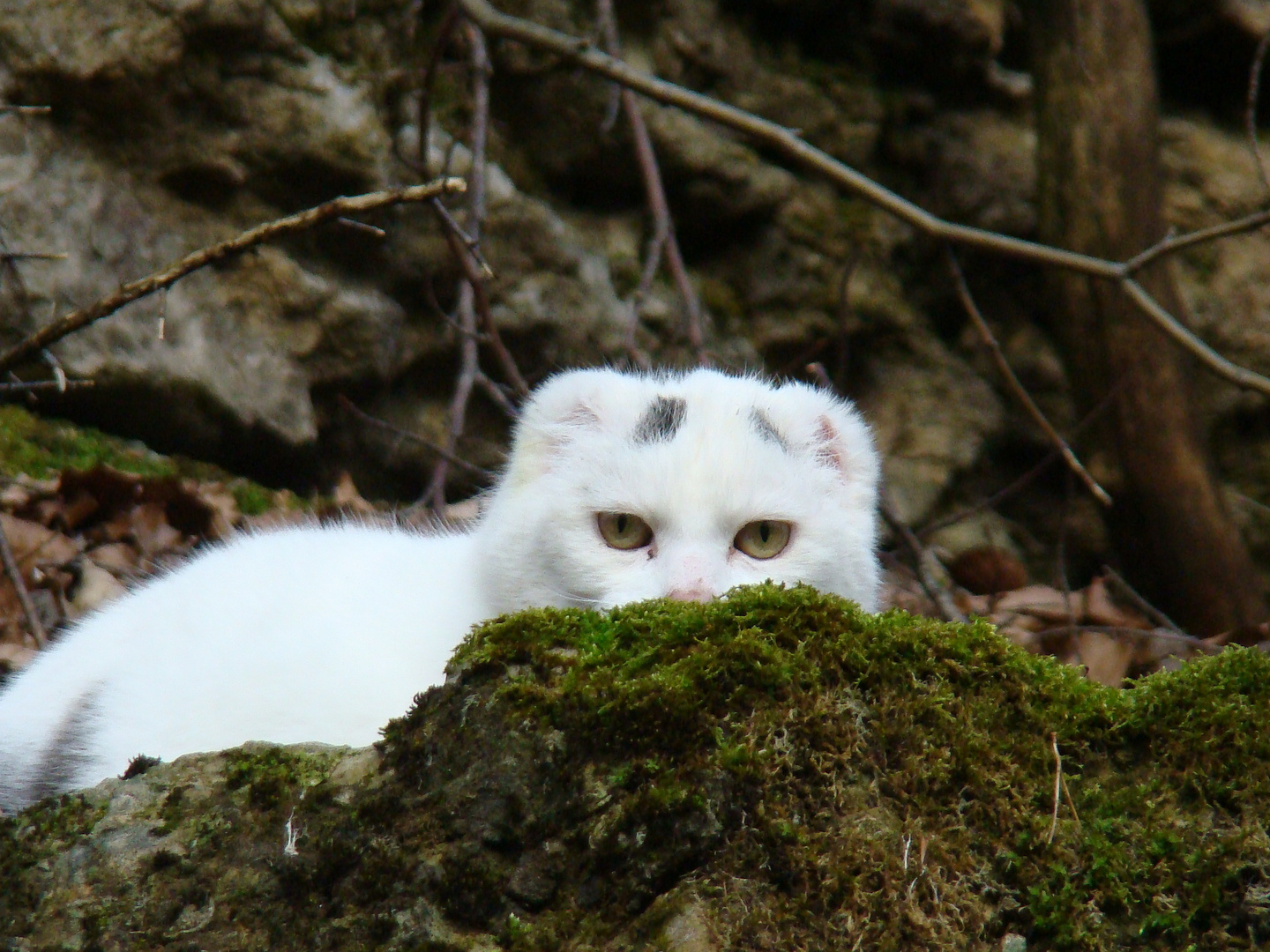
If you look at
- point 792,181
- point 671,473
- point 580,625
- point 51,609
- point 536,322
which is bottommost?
point 580,625

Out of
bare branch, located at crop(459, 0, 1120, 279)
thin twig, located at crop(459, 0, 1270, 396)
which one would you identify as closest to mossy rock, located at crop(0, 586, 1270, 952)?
thin twig, located at crop(459, 0, 1270, 396)

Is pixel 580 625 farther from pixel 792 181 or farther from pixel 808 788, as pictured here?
pixel 792 181

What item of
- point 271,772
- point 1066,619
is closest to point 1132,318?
point 1066,619

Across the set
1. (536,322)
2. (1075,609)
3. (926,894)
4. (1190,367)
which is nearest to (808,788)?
(926,894)

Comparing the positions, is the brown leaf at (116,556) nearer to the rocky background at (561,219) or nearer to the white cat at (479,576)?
the rocky background at (561,219)

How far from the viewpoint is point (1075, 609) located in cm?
549

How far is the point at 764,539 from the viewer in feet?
10.0

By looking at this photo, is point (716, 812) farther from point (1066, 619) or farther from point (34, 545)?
point (1066, 619)

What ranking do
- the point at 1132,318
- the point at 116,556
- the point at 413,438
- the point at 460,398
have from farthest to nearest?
the point at 1132,318 → the point at 413,438 → the point at 460,398 → the point at 116,556

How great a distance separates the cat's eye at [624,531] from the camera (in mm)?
3004

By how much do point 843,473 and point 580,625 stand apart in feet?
5.44

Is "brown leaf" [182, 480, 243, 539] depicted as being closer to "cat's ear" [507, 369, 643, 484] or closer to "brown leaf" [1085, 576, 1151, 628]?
"cat's ear" [507, 369, 643, 484]

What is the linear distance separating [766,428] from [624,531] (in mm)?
483

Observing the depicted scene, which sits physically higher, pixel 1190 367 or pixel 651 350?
pixel 651 350
